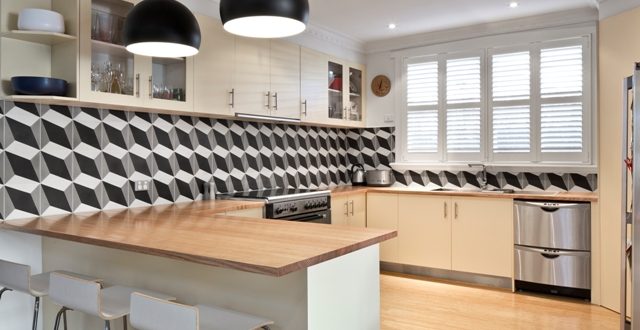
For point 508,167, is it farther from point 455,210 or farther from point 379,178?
point 379,178

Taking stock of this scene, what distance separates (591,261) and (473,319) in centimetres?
121

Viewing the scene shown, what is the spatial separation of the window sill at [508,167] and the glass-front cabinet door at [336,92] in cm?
88

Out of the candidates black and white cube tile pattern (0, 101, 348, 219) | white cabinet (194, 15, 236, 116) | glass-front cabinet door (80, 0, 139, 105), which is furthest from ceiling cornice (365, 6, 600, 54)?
glass-front cabinet door (80, 0, 139, 105)

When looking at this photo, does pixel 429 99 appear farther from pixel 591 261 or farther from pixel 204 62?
pixel 204 62

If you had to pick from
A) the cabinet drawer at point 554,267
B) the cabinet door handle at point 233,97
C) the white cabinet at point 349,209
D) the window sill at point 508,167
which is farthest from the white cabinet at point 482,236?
the cabinet door handle at point 233,97

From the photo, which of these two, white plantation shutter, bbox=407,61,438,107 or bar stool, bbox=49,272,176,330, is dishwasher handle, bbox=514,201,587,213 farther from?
bar stool, bbox=49,272,176,330

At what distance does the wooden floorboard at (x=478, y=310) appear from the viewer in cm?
338

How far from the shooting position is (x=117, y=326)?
2533mm

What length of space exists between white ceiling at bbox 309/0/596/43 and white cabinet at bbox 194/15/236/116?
0.85m

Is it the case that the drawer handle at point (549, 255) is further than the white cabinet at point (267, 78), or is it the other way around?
the drawer handle at point (549, 255)

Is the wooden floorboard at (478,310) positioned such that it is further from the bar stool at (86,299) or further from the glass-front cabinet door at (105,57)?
the glass-front cabinet door at (105,57)

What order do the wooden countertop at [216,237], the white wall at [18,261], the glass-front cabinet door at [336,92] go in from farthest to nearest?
1. the glass-front cabinet door at [336,92]
2. the white wall at [18,261]
3. the wooden countertop at [216,237]

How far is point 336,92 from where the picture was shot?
500 centimetres

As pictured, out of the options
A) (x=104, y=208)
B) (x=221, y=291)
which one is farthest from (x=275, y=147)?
(x=221, y=291)
